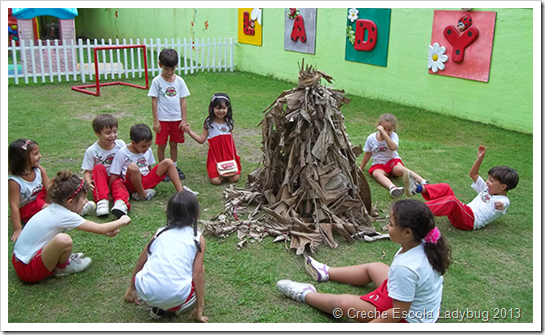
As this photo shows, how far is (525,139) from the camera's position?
8484 millimetres

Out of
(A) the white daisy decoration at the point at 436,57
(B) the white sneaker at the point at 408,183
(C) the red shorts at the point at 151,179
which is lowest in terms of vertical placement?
(C) the red shorts at the point at 151,179

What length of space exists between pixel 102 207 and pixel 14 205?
0.84 meters

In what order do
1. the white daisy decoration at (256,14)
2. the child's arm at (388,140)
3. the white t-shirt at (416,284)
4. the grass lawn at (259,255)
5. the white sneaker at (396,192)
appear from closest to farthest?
the white t-shirt at (416,284) < the grass lawn at (259,255) < the white sneaker at (396,192) < the child's arm at (388,140) < the white daisy decoration at (256,14)

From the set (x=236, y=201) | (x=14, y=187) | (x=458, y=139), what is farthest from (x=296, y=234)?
(x=458, y=139)

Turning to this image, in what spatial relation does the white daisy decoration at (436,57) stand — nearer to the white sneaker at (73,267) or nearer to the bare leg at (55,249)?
the white sneaker at (73,267)

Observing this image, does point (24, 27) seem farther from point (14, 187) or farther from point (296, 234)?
point (296, 234)

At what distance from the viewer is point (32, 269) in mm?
3668

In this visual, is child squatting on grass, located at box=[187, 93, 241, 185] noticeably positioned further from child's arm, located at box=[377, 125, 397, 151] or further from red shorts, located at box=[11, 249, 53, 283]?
red shorts, located at box=[11, 249, 53, 283]

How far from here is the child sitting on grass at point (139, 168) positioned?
5.29m

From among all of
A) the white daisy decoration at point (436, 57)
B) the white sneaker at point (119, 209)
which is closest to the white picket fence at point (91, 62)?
the white daisy decoration at point (436, 57)

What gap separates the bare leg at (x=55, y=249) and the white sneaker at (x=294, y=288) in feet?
5.35

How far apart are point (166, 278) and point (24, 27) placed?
16.1 metres

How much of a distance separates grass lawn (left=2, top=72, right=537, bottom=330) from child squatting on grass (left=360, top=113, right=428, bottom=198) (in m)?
0.15

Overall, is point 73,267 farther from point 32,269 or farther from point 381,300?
point 381,300
